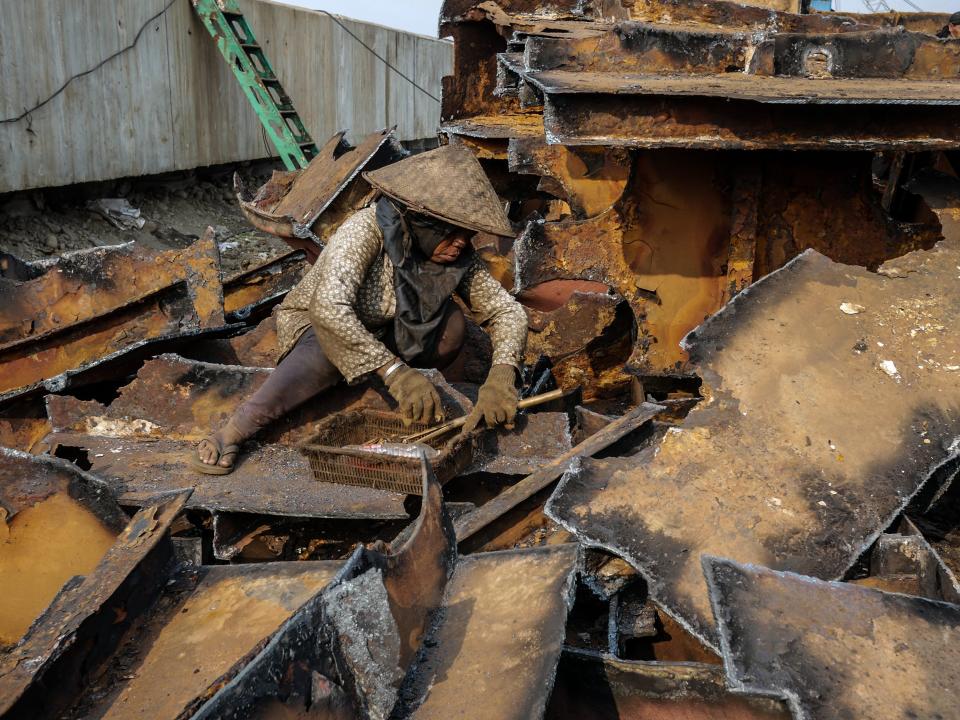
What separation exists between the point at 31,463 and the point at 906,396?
10.3 feet

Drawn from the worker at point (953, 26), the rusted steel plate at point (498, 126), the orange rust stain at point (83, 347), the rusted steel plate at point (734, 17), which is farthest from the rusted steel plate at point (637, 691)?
the worker at point (953, 26)

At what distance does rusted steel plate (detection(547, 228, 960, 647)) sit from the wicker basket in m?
0.67

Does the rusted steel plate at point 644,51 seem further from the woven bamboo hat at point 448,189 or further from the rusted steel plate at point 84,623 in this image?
the rusted steel plate at point 84,623

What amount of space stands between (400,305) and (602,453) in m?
1.20

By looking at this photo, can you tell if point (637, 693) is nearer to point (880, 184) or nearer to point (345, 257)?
point (345, 257)

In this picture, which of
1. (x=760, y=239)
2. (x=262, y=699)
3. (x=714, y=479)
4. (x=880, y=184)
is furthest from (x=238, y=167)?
(x=262, y=699)

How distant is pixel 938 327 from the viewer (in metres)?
3.26

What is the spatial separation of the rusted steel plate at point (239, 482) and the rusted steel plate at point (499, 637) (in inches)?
41.6

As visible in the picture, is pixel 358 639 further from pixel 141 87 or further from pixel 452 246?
pixel 141 87

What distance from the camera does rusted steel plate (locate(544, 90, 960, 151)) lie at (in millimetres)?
3410

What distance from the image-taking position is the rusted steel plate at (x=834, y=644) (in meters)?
1.96

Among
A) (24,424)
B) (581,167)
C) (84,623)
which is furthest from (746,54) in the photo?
(24,424)

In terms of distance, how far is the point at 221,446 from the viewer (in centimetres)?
387

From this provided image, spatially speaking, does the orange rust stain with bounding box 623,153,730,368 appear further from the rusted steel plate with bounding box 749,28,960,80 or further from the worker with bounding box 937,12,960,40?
the worker with bounding box 937,12,960,40
